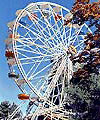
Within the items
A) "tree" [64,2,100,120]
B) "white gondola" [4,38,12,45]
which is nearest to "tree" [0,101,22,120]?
"white gondola" [4,38,12,45]

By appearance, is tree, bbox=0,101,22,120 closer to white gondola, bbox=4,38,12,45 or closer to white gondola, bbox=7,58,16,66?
white gondola, bbox=7,58,16,66

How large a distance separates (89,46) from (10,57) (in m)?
9.95

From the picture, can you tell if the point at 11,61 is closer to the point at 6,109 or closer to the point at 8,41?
the point at 8,41

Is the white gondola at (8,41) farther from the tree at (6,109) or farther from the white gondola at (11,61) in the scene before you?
the tree at (6,109)

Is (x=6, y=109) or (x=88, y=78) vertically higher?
(x=6, y=109)

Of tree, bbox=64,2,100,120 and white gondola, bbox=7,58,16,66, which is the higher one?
white gondola, bbox=7,58,16,66

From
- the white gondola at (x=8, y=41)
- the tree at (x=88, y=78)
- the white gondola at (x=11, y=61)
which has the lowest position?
the tree at (x=88, y=78)

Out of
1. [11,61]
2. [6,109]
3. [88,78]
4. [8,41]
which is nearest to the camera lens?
[88,78]

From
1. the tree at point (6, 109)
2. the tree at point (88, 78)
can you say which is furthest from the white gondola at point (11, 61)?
the tree at point (6, 109)

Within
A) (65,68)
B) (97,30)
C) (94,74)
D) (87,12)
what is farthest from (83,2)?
(65,68)

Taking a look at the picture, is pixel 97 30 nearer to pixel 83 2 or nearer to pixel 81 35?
pixel 83 2

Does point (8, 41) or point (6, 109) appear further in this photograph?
point (6, 109)

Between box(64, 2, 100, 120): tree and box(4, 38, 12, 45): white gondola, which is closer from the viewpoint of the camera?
box(64, 2, 100, 120): tree

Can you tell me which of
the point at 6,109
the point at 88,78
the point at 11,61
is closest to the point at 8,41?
the point at 11,61
